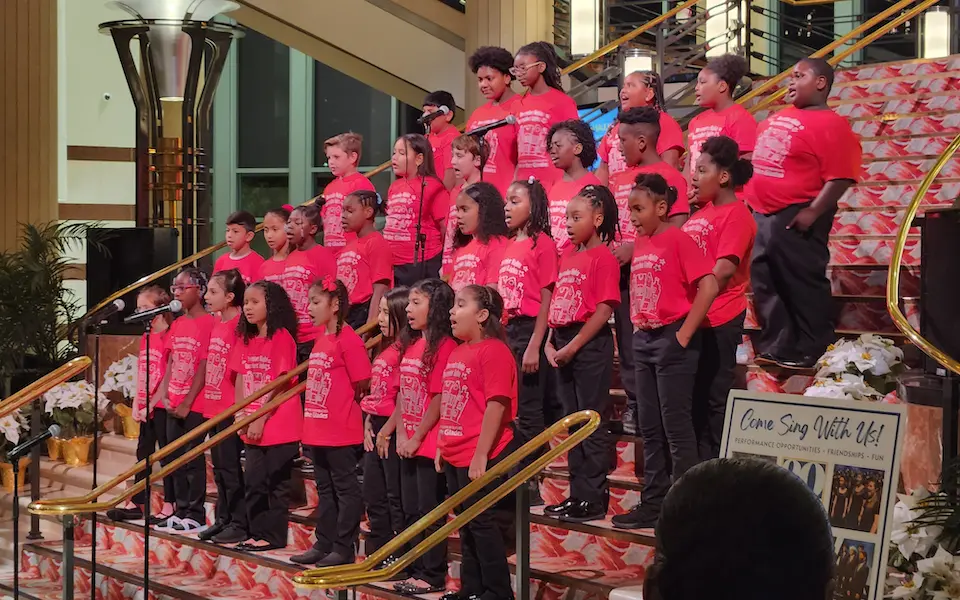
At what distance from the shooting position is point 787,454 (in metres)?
2.65

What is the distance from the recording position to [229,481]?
708cm

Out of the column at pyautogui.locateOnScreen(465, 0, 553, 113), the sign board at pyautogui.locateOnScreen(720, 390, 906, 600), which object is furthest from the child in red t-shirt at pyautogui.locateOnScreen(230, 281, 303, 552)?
the sign board at pyautogui.locateOnScreen(720, 390, 906, 600)

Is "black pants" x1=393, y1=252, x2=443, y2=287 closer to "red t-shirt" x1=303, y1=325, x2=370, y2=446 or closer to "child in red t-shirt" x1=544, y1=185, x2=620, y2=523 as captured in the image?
"red t-shirt" x1=303, y1=325, x2=370, y2=446

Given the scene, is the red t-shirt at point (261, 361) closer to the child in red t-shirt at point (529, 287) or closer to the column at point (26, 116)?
the child in red t-shirt at point (529, 287)

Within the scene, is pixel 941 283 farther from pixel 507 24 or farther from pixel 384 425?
pixel 507 24

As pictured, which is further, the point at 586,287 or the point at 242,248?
the point at 242,248

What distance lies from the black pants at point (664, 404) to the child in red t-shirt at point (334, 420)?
1539mm

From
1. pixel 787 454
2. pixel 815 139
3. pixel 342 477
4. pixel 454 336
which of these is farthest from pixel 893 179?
pixel 787 454

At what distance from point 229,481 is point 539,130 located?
2.64 meters

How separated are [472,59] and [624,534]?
3533 mm

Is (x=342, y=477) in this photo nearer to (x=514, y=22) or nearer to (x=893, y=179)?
(x=893, y=179)

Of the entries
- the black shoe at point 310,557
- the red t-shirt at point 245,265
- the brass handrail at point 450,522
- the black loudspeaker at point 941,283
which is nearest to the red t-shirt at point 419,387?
the black shoe at point 310,557

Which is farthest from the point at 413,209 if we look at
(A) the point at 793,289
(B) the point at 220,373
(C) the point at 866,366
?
(C) the point at 866,366

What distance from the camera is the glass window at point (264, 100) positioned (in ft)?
53.8
